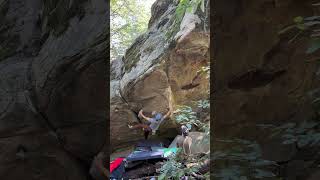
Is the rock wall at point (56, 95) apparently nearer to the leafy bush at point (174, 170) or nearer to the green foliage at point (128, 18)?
the leafy bush at point (174, 170)

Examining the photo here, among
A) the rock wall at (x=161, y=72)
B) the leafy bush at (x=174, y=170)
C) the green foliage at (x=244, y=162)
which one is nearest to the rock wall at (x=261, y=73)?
the green foliage at (x=244, y=162)

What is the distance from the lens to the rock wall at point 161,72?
19.6 ft

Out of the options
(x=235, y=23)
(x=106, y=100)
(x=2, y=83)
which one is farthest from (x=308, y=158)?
(x=2, y=83)

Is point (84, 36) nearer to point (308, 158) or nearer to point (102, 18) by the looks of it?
point (102, 18)

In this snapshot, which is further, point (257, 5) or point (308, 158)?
point (257, 5)

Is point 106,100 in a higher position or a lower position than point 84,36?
lower

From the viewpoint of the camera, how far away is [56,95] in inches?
94.7

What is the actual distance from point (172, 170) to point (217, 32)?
1669 millimetres

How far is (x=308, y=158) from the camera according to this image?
2.10 m

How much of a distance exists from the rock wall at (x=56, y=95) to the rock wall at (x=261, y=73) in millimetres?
857

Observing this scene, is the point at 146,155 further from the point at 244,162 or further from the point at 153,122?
the point at 244,162

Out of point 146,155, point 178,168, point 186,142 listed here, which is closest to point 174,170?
point 178,168

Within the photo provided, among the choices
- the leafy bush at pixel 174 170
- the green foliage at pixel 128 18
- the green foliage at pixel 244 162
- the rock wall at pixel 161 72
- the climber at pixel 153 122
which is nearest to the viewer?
the green foliage at pixel 244 162

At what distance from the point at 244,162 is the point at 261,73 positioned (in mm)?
778
